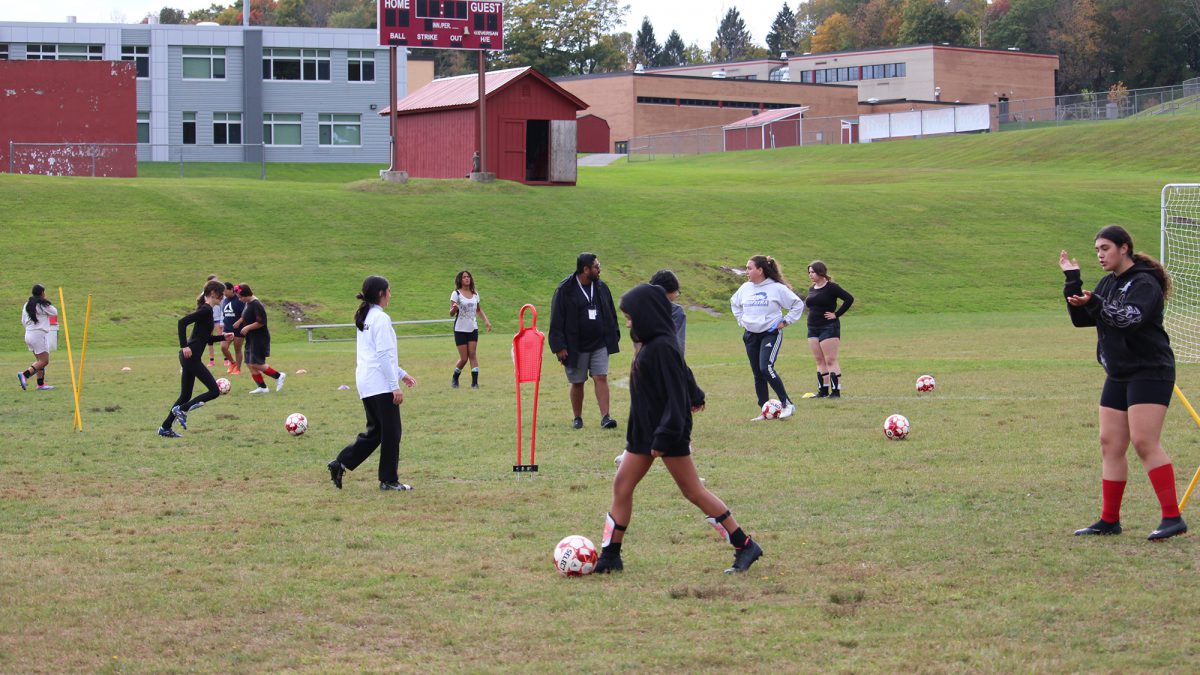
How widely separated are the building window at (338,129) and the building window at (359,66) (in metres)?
2.25

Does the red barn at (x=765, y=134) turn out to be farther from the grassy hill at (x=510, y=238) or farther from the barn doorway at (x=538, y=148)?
the barn doorway at (x=538, y=148)

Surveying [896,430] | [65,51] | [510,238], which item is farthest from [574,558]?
[65,51]

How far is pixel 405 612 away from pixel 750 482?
454cm

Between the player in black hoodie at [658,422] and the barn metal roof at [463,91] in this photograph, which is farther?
the barn metal roof at [463,91]

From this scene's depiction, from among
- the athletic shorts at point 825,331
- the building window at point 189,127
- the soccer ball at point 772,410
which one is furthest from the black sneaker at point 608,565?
the building window at point 189,127

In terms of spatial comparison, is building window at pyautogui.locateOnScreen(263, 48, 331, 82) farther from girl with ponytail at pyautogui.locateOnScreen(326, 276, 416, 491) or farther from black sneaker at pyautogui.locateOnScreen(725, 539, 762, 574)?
black sneaker at pyautogui.locateOnScreen(725, 539, 762, 574)

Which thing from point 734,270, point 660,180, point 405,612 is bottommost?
point 405,612

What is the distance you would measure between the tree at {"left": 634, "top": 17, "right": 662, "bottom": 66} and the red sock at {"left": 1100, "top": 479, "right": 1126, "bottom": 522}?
153466 mm

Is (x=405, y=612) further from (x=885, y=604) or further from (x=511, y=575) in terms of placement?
(x=885, y=604)

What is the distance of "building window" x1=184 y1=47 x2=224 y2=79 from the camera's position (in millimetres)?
70125

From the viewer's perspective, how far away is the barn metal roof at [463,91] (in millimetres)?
47844

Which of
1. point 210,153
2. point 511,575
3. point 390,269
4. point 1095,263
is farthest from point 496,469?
point 210,153

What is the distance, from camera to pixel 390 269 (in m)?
36.0

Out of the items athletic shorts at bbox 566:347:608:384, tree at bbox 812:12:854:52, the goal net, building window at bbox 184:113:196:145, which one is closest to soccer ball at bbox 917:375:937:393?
athletic shorts at bbox 566:347:608:384
